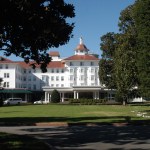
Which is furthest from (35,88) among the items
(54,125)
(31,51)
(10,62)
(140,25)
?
(31,51)

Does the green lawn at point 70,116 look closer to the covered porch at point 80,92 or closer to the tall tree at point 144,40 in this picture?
the tall tree at point 144,40

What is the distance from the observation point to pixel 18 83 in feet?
408

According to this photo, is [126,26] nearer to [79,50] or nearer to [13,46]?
[13,46]

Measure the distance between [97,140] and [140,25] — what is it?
25.6 m

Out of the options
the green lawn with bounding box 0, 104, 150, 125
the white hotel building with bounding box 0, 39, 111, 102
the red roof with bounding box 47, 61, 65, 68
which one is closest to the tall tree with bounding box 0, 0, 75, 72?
the green lawn with bounding box 0, 104, 150, 125

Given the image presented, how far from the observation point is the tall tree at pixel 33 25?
46.2ft

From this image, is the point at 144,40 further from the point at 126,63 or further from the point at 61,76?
the point at 61,76

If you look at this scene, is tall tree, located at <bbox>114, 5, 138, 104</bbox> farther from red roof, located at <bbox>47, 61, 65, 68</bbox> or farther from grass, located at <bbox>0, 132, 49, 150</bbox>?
red roof, located at <bbox>47, 61, 65, 68</bbox>

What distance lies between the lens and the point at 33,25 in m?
14.9

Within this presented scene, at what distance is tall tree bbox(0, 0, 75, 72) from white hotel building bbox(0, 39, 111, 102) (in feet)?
291

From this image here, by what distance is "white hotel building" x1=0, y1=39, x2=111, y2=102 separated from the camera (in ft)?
365

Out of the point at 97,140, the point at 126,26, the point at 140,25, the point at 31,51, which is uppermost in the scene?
the point at 126,26

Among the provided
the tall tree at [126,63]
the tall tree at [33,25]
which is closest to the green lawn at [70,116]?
the tall tree at [33,25]

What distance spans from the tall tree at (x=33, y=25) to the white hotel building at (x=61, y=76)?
291ft
